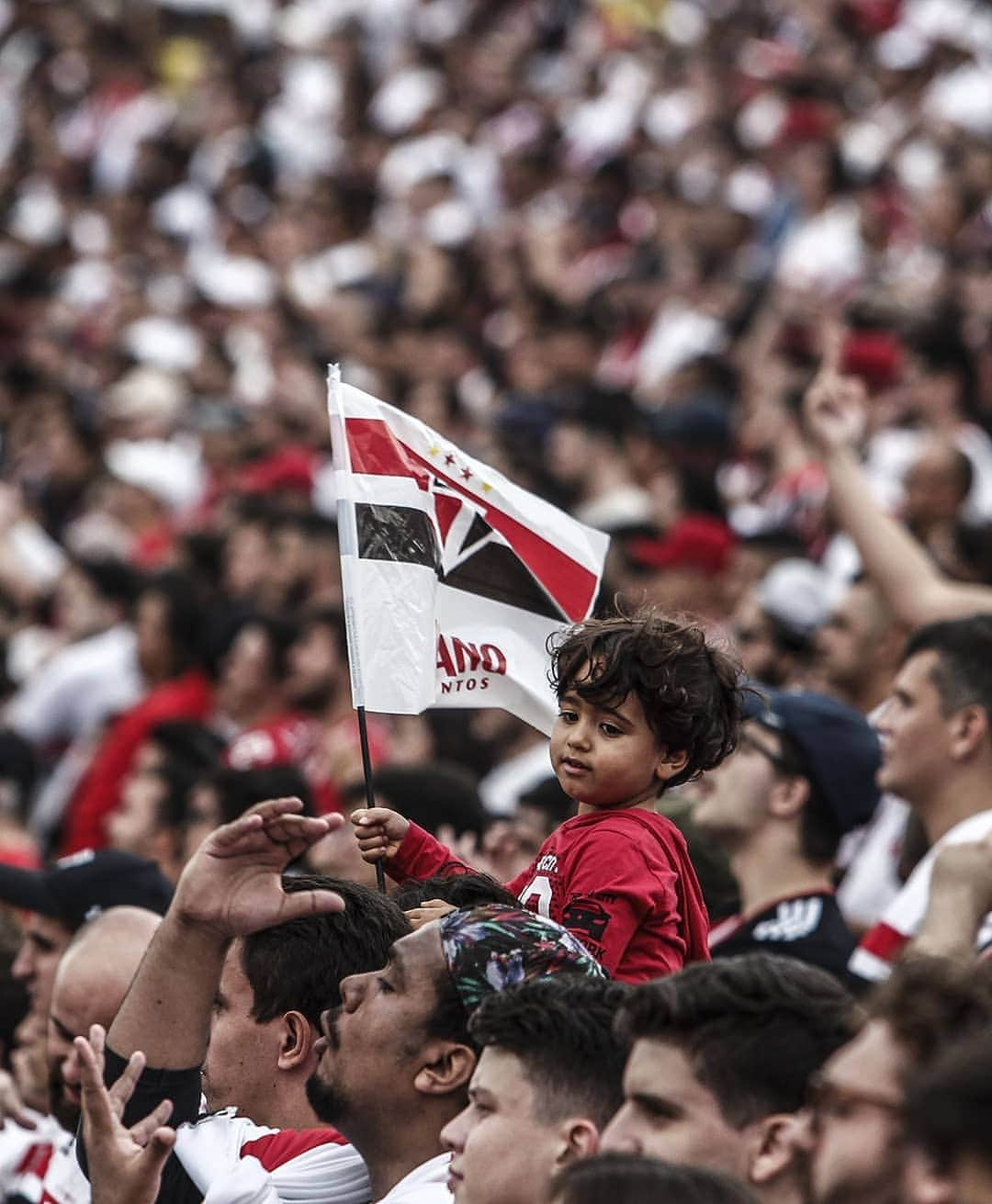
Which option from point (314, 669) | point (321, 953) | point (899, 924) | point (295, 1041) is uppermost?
point (321, 953)

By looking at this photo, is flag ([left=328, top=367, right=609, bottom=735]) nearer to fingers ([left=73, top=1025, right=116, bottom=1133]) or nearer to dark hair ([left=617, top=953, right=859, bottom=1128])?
fingers ([left=73, top=1025, right=116, bottom=1133])

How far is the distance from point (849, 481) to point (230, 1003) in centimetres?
316

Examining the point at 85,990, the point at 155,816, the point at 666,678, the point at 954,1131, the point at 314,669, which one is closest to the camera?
the point at 954,1131

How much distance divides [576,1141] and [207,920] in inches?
31.9

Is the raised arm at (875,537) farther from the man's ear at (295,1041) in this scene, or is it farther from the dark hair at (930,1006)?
the dark hair at (930,1006)

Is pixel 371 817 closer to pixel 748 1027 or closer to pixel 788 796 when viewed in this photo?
pixel 748 1027

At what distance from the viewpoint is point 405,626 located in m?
4.34

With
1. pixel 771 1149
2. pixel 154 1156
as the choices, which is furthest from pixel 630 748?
pixel 771 1149

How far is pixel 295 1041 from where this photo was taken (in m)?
3.98

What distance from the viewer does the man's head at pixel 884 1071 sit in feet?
7.95

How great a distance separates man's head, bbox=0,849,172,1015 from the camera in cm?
561

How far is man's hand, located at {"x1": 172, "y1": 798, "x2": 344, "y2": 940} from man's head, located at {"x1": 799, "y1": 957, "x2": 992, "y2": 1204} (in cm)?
121

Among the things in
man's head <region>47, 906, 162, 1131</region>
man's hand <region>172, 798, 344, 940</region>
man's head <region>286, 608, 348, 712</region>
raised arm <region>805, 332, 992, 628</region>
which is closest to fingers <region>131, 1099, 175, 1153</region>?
man's hand <region>172, 798, 344, 940</region>

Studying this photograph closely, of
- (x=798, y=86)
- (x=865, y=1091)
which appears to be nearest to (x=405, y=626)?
Answer: (x=865, y=1091)
